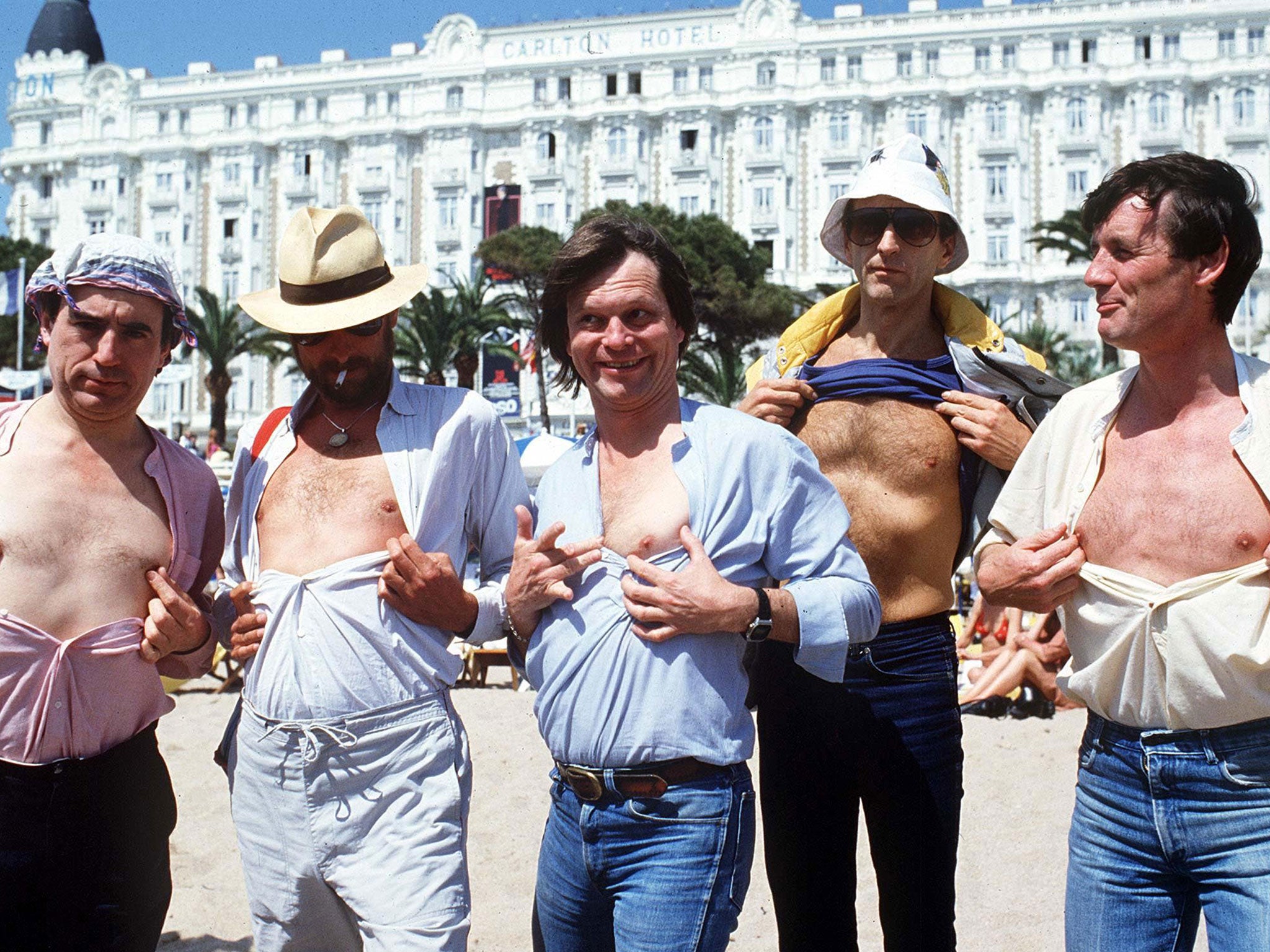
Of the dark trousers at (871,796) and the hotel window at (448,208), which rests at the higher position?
the hotel window at (448,208)

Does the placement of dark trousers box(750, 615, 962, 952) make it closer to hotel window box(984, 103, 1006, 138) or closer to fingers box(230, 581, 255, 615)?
fingers box(230, 581, 255, 615)

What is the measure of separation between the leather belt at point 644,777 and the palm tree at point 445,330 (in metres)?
36.3

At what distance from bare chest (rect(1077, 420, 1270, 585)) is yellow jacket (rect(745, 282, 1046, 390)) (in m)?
0.83

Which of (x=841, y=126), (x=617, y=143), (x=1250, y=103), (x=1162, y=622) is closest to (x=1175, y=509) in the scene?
(x=1162, y=622)

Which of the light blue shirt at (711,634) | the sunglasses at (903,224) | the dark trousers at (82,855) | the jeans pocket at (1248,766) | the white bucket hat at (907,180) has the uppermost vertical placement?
the white bucket hat at (907,180)

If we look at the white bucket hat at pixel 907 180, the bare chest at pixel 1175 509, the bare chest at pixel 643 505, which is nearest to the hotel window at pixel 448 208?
the white bucket hat at pixel 907 180

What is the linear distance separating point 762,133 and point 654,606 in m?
62.8

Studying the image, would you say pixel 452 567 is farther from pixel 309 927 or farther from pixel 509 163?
pixel 509 163

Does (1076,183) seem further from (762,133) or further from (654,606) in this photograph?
(654,606)

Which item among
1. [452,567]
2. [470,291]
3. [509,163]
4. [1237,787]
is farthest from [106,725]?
[509,163]

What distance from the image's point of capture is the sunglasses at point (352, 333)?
312 cm

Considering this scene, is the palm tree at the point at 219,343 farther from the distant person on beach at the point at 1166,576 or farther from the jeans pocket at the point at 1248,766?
the jeans pocket at the point at 1248,766

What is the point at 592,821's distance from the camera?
2562mm

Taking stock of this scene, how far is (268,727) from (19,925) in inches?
29.6
